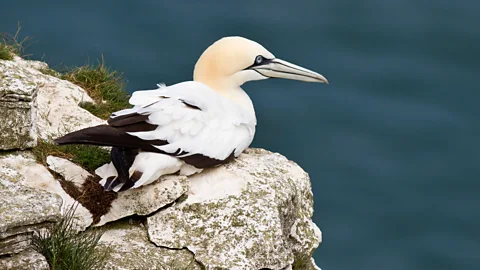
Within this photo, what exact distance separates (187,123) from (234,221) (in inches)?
37.7

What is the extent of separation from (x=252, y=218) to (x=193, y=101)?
1169 mm

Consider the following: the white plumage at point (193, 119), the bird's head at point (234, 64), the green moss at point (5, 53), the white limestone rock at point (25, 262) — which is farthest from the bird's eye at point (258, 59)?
the white limestone rock at point (25, 262)

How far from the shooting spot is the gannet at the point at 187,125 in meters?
7.31

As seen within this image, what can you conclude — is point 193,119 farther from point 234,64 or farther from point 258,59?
point 258,59

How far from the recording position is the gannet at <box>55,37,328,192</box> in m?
7.31

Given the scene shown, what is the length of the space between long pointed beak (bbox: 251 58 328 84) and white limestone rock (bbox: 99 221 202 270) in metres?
2.19

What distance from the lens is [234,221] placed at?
7.43 metres

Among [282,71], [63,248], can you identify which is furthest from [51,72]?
[63,248]

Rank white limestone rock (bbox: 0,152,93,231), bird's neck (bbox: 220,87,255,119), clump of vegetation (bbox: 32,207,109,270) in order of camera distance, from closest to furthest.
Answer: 1. clump of vegetation (bbox: 32,207,109,270)
2. white limestone rock (bbox: 0,152,93,231)
3. bird's neck (bbox: 220,87,255,119)

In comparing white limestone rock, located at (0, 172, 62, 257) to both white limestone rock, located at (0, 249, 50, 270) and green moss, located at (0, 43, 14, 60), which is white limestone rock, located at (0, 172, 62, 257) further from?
green moss, located at (0, 43, 14, 60)

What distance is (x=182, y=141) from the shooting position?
7.64 meters

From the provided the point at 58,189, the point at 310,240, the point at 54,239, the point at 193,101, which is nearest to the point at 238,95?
the point at 193,101

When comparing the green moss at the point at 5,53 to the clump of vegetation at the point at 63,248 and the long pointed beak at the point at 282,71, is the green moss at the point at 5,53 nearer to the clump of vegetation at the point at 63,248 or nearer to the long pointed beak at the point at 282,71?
the long pointed beak at the point at 282,71

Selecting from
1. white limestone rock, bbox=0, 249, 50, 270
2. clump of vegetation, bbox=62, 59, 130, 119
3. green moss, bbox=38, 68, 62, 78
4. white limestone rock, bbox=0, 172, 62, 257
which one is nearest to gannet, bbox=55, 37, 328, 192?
white limestone rock, bbox=0, 172, 62, 257
